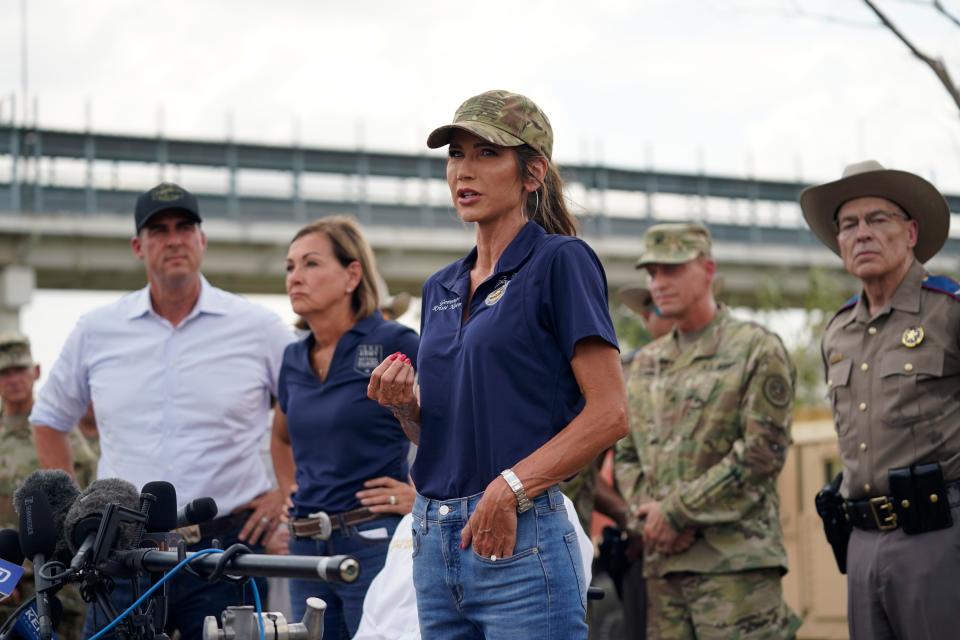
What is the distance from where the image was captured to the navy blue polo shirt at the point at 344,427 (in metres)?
5.33

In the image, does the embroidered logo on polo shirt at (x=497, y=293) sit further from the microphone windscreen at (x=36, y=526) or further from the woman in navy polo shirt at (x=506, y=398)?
the microphone windscreen at (x=36, y=526)

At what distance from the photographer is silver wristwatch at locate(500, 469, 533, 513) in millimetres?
3182

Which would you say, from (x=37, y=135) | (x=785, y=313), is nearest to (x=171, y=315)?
(x=37, y=135)

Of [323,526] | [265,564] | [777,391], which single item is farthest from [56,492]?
[777,391]

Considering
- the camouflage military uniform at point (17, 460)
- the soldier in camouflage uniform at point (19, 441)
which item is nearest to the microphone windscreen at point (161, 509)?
the soldier in camouflage uniform at point (19, 441)

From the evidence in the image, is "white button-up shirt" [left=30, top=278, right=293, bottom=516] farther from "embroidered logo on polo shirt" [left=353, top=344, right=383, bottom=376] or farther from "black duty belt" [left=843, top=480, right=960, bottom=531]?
"black duty belt" [left=843, top=480, right=960, bottom=531]

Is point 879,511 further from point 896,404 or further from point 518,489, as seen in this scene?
point 518,489

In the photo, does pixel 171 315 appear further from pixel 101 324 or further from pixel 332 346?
pixel 332 346

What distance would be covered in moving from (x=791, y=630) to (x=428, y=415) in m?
3.19

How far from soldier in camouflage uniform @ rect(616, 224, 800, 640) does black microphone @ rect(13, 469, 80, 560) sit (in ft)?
10.3

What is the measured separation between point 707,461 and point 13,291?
31.6m

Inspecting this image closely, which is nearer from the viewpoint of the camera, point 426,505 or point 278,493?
point 426,505

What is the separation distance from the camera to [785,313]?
4028 centimetres

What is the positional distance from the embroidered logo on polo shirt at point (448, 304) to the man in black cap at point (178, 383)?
240cm
